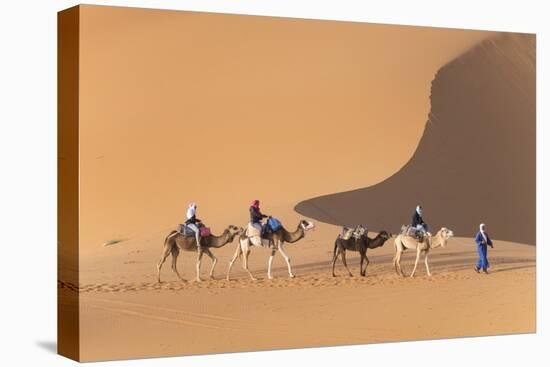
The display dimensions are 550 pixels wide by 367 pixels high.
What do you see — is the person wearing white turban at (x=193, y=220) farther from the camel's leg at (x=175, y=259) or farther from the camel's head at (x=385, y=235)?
the camel's head at (x=385, y=235)

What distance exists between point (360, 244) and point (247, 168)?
6.26 feet

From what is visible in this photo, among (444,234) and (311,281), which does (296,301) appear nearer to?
(311,281)

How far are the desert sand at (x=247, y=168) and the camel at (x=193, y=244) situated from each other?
0.08 m

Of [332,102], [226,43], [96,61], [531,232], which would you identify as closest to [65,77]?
[96,61]

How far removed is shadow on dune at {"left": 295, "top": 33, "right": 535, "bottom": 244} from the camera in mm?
17719

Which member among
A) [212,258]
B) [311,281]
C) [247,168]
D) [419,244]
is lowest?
[311,281]

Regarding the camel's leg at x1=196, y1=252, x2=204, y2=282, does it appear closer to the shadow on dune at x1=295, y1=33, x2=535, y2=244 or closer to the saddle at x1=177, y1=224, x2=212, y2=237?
the saddle at x1=177, y1=224, x2=212, y2=237

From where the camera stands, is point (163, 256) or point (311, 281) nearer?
point (163, 256)

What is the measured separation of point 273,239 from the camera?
1694 centimetres

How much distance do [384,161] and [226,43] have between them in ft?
9.00

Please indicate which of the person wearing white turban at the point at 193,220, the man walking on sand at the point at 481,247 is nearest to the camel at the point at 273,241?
the person wearing white turban at the point at 193,220

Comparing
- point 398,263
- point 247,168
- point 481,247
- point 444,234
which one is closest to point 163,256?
point 247,168

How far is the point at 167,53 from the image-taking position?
637 inches

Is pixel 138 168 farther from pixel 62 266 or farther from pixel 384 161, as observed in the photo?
pixel 384 161
